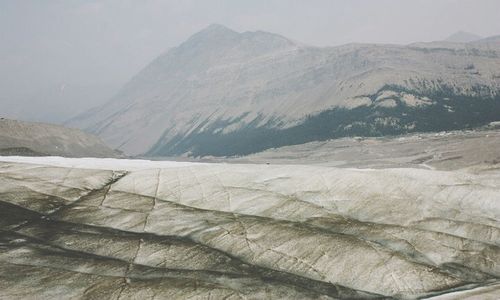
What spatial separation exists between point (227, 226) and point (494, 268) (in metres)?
25.2

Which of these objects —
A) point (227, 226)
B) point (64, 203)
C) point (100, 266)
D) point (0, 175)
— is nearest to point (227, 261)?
point (227, 226)

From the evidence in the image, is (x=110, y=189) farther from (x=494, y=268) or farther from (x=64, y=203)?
(x=494, y=268)

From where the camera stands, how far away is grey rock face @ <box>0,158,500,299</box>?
35.0 meters

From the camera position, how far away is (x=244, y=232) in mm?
44469

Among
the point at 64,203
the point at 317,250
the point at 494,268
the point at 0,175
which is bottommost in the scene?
the point at 494,268

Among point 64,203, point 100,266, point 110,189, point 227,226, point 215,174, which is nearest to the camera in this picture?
point 100,266

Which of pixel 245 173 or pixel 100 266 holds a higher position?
pixel 245 173

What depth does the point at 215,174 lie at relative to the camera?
59062mm

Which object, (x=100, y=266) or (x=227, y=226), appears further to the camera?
(x=227, y=226)

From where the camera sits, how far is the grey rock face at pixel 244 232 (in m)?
35.0

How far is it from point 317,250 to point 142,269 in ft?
51.4

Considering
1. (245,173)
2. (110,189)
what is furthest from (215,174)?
(110,189)

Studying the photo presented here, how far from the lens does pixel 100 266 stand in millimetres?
36188

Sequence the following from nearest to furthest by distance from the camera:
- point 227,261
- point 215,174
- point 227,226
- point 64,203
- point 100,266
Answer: point 100,266
point 227,261
point 227,226
point 64,203
point 215,174
